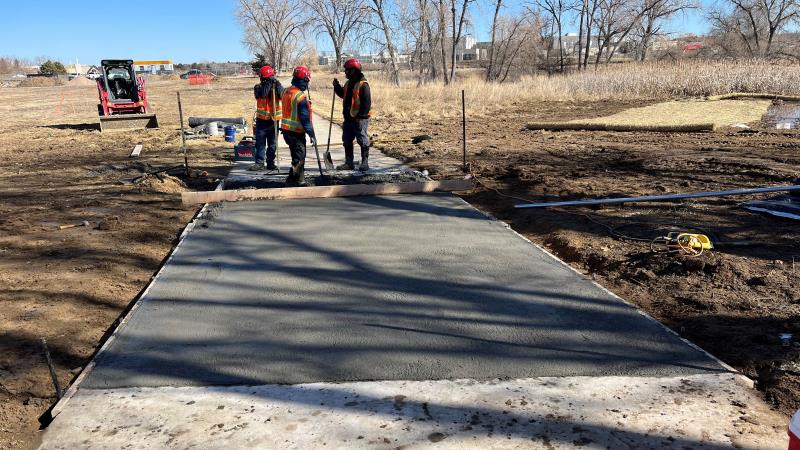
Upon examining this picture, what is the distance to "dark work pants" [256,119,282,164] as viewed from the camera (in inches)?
395

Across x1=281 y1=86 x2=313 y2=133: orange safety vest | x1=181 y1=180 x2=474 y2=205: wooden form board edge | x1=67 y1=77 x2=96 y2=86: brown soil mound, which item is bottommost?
x1=181 y1=180 x2=474 y2=205: wooden form board edge

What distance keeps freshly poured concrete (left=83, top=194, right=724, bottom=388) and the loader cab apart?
15.9m

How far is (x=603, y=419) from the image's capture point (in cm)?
281

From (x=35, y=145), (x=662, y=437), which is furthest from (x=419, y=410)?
(x=35, y=145)

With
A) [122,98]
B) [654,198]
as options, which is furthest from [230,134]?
[654,198]

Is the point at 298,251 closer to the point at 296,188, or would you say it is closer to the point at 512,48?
the point at 296,188

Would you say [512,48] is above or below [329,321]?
above

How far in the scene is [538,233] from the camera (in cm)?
639

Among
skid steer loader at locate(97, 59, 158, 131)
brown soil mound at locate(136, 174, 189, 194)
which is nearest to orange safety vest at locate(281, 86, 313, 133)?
brown soil mound at locate(136, 174, 189, 194)

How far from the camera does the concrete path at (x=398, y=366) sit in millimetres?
2758

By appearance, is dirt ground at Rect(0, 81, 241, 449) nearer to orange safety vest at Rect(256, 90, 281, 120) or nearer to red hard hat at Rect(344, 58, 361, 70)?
orange safety vest at Rect(256, 90, 281, 120)

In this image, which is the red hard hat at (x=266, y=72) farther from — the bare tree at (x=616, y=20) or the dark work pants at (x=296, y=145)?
the bare tree at (x=616, y=20)

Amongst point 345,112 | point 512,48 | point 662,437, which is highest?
point 512,48

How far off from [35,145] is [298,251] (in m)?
13.5
